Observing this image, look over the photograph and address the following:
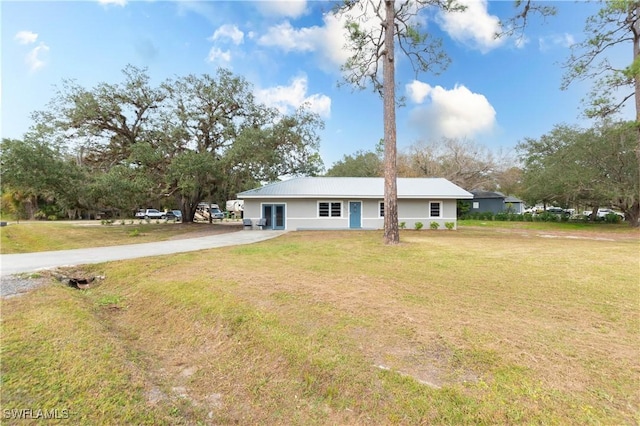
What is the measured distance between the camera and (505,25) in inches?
473

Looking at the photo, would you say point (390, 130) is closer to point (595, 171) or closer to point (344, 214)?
point (344, 214)

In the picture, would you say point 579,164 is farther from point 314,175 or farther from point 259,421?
point 259,421

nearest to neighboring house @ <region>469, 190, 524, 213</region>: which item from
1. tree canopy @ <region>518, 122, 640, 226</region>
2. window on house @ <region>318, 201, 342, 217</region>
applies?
tree canopy @ <region>518, 122, 640, 226</region>

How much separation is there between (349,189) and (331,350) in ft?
56.8

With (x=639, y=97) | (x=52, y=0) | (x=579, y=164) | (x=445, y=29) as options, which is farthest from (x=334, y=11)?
(x=579, y=164)

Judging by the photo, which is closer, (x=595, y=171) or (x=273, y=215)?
(x=273, y=215)

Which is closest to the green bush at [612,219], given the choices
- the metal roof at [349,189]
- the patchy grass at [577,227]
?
the patchy grass at [577,227]

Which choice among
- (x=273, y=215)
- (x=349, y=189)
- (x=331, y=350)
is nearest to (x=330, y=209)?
A: (x=349, y=189)

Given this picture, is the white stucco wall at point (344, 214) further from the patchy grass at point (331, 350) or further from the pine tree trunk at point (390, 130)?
the patchy grass at point (331, 350)

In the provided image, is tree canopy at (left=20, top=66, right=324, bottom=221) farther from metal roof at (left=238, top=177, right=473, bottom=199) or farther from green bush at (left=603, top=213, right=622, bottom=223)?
green bush at (left=603, top=213, right=622, bottom=223)

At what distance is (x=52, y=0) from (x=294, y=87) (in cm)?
1132

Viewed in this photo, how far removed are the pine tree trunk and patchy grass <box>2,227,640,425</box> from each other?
5178 millimetres

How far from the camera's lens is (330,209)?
19.2m

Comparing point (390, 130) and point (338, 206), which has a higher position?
point (390, 130)
